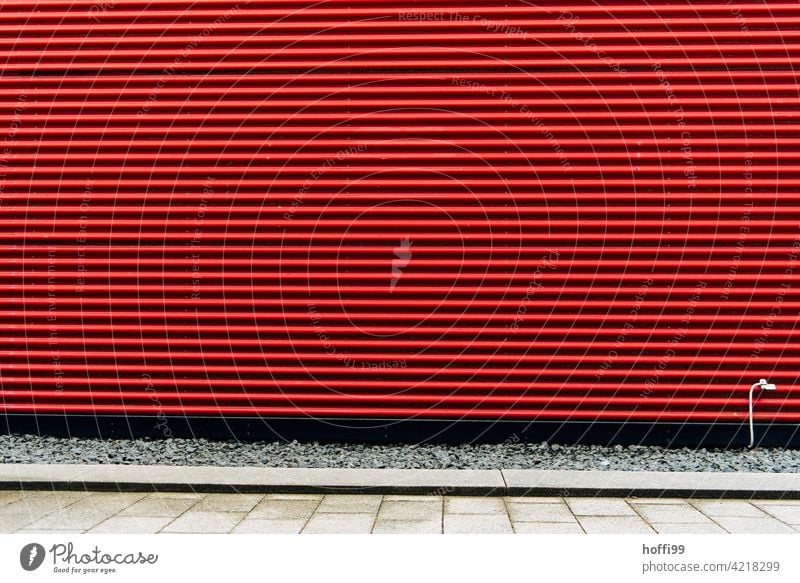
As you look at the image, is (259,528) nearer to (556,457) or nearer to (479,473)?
(479,473)

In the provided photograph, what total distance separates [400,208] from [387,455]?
239 centimetres

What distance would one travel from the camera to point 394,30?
7.42m

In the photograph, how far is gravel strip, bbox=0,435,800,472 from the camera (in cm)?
688

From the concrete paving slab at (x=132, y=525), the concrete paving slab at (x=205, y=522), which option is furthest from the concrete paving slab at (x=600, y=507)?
the concrete paving slab at (x=132, y=525)

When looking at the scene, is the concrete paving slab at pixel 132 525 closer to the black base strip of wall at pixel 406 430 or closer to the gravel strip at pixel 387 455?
the gravel strip at pixel 387 455

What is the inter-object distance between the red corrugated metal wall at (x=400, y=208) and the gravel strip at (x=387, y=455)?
1.15 ft

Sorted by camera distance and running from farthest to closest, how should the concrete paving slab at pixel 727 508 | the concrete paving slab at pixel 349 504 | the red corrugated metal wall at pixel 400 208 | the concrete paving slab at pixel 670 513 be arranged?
the red corrugated metal wall at pixel 400 208, the concrete paving slab at pixel 349 504, the concrete paving slab at pixel 727 508, the concrete paving slab at pixel 670 513

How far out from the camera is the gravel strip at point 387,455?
6.88 m

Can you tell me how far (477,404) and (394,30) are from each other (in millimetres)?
3752

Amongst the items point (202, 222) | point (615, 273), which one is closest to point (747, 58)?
point (615, 273)

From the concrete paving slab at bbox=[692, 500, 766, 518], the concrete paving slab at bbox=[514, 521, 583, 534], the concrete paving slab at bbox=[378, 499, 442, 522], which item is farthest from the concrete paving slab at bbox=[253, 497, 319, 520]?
the concrete paving slab at bbox=[692, 500, 766, 518]

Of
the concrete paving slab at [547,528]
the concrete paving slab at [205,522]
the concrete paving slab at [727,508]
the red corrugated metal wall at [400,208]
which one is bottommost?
the concrete paving slab at [547,528]

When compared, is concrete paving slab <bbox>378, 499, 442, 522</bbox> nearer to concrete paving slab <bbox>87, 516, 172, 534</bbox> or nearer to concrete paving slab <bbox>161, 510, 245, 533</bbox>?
concrete paving slab <bbox>161, 510, 245, 533</bbox>

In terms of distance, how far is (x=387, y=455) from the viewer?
23.6 feet
